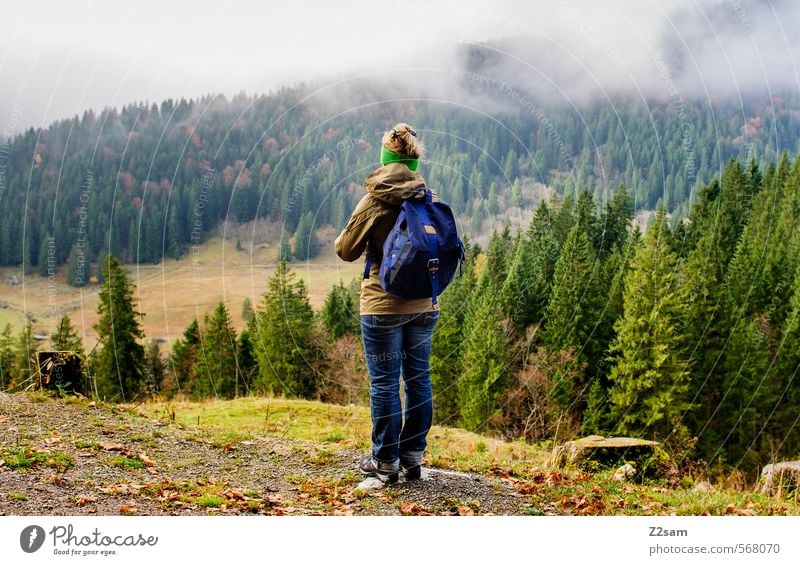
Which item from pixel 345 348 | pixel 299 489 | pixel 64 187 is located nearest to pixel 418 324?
pixel 299 489

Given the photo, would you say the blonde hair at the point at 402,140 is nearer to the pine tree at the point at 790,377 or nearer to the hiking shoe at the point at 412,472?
the hiking shoe at the point at 412,472

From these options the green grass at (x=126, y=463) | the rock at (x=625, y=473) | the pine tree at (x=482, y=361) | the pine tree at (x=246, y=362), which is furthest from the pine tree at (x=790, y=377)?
the green grass at (x=126, y=463)

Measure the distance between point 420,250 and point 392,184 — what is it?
0.64m

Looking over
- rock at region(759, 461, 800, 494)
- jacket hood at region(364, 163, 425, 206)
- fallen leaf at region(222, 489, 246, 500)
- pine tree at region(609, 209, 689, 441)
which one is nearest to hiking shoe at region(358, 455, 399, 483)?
fallen leaf at region(222, 489, 246, 500)

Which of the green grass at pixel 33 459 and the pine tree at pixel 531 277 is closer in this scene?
the green grass at pixel 33 459

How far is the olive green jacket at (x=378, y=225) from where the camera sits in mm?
6578

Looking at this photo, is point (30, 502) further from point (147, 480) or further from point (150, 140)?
point (150, 140)

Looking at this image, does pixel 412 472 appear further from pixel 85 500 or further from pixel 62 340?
pixel 62 340

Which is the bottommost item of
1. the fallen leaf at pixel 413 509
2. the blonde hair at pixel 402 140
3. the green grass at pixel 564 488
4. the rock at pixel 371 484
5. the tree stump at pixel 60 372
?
the green grass at pixel 564 488

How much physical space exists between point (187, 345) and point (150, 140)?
2764 centimetres

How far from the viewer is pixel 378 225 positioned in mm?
6672

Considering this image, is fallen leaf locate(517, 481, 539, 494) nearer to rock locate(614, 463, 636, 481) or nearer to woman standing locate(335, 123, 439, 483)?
woman standing locate(335, 123, 439, 483)

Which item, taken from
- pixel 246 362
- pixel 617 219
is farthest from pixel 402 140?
pixel 617 219

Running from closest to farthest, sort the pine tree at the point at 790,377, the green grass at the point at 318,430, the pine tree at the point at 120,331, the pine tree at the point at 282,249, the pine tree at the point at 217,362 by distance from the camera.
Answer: the green grass at the point at 318,430 → the pine tree at the point at 282,249 → the pine tree at the point at 120,331 → the pine tree at the point at 790,377 → the pine tree at the point at 217,362
